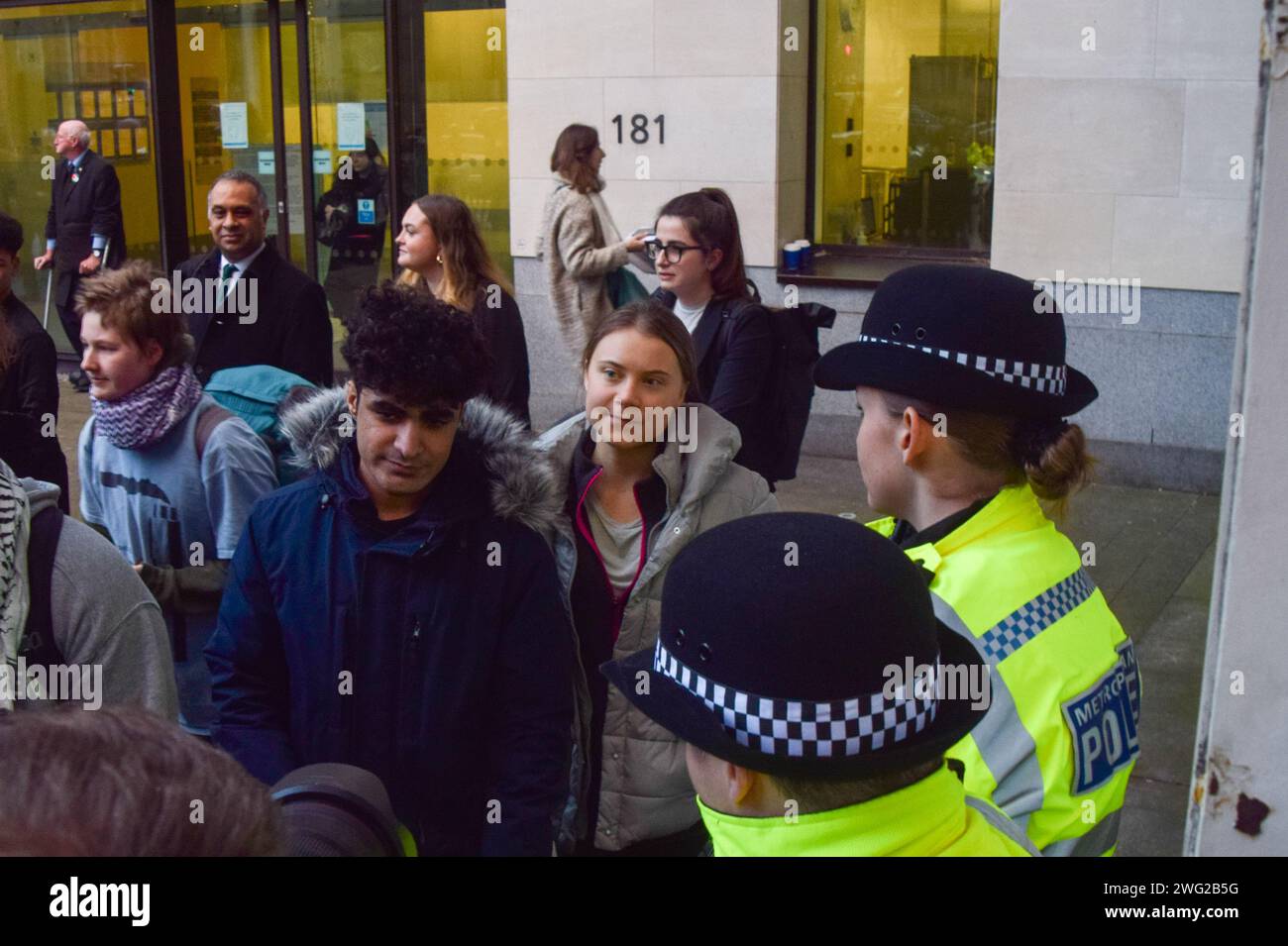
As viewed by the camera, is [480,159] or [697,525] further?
[480,159]

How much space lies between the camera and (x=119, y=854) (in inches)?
48.0

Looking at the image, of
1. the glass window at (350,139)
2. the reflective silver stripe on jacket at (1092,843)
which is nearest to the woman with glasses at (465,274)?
the reflective silver stripe on jacket at (1092,843)

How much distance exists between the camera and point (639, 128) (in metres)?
10.2

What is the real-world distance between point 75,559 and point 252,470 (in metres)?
1.15

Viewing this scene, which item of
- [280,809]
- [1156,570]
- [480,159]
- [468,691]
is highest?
[480,159]

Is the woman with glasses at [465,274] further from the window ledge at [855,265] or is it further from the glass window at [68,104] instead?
the glass window at [68,104]

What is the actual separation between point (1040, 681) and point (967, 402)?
516mm

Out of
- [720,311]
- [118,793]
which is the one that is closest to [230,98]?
[720,311]

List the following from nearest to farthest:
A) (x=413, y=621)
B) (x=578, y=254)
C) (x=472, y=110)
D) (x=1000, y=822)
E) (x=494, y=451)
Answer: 1. (x=1000, y=822)
2. (x=413, y=621)
3. (x=494, y=451)
4. (x=578, y=254)
5. (x=472, y=110)

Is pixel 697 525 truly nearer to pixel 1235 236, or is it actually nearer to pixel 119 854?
pixel 119 854

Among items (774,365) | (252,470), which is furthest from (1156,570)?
(252,470)

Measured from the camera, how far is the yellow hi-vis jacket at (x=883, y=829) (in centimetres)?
177

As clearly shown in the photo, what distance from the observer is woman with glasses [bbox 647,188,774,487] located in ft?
17.7

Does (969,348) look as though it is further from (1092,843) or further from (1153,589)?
(1153,589)
